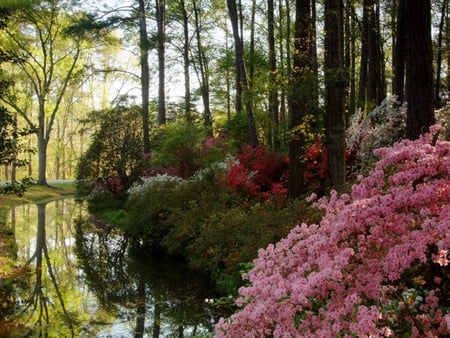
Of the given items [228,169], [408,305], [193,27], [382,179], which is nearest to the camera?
[408,305]

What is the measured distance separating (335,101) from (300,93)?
0.70 metres

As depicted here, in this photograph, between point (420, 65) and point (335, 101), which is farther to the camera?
point (335, 101)

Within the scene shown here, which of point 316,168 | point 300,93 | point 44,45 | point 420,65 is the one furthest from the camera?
point 44,45

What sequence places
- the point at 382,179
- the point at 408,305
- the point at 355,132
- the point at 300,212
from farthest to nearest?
1. the point at 355,132
2. the point at 300,212
3. the point at 382,179
4. the point at 408,305

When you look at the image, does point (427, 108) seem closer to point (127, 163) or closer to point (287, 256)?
point (287, 256)

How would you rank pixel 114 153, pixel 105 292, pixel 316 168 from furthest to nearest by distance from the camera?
pixel 114 153 → pixel 316 168 → pixel 105 292

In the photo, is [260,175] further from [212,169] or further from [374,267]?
[374,267]

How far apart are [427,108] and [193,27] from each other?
23.8 meters

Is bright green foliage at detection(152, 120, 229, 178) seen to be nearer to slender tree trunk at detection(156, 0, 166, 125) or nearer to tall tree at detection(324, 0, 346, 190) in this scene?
slender tree trunk at detection(156, 0, 166, 125)

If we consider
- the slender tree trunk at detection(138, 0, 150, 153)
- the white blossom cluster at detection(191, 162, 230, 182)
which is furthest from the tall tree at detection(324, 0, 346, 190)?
the slender tree trunk at detection(138, 0, 150, 153)

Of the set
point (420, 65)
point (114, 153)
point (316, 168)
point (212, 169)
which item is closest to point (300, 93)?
point (420, 65)

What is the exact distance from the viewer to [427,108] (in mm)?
7395

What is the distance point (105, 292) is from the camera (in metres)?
9.74

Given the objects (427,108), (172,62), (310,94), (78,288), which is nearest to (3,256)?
(78,288)
